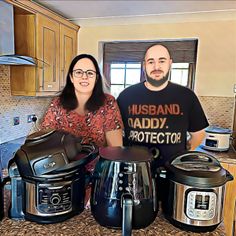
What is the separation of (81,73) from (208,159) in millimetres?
632

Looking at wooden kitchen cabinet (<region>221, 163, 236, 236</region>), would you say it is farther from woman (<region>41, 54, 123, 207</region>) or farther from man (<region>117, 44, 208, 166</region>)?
woman (<region>41, 54, 123, 207</region>)

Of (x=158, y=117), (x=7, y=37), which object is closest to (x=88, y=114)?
(x=158, y=117)

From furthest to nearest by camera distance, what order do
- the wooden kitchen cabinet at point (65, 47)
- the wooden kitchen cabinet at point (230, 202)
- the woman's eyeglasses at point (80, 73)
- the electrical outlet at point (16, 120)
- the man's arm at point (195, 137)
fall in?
the wooden kitchen cabinet at point (65, 47) → the electrical outlet at point (16, 120) → the wooden kitchen cabinet at point (230, 202) → the man's arm at point (195, 137) → the woman's eyeglasses at point (80, 73)

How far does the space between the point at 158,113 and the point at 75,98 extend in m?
0.39

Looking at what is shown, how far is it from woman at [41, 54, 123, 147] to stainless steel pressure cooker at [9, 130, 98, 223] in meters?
0.33

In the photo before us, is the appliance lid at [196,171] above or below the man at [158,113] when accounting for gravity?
below

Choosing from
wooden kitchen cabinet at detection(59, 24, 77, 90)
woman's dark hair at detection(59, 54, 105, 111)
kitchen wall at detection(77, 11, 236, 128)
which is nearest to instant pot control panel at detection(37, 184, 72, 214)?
woman's dark hair at detection(59, 54, 105, 111)

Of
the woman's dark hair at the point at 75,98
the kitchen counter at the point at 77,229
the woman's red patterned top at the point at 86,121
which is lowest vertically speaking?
the kitchen counter at the point at 77,229

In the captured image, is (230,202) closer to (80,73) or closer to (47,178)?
(80,73)

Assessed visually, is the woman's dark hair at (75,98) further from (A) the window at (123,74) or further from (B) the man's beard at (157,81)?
(A) the window at (123,74)

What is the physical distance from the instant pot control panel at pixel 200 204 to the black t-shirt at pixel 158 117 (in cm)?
39

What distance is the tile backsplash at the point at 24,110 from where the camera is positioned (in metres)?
2.47

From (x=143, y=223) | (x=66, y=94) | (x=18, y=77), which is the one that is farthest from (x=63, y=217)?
(x=18, y=77)

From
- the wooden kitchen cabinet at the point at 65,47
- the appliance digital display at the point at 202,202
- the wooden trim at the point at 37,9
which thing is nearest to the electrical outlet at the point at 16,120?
the wooden kitchen cabinet at the point at 65,47
